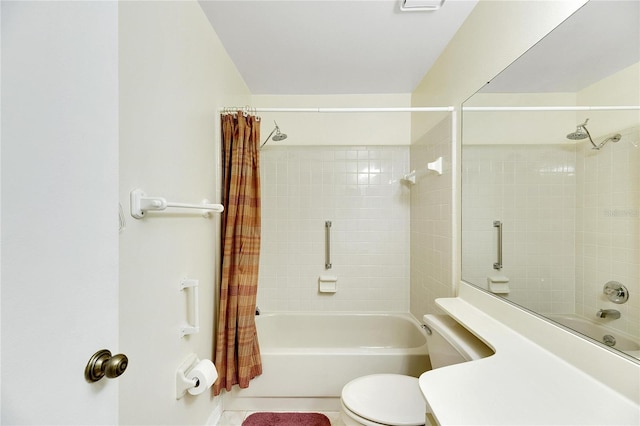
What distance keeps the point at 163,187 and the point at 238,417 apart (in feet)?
5.20

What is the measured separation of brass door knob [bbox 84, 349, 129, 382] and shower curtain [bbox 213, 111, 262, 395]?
1.13 m

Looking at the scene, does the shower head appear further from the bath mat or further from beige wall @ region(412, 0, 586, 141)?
the bath mat

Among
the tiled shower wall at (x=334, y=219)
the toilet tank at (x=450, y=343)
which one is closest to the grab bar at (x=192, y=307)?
the toilet tank at (x=450, y=343)

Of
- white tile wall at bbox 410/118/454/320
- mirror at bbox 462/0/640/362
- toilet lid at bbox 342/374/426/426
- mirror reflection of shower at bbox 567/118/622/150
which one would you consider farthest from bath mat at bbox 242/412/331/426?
mirror reflection of shower at bbox 567/118/622/150

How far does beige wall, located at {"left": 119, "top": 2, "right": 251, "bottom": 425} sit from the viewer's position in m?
0.90

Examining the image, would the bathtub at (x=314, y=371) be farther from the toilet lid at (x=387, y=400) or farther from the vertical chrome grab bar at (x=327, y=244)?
the vertical chrome grab bar at (x=327, y=244)

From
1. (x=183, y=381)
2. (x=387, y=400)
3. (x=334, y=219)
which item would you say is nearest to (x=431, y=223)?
(x=334, y=219)

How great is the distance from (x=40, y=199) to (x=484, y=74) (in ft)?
5.62

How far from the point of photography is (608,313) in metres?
0.77

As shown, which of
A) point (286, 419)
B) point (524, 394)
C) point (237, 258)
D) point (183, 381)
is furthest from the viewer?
point (286, 419)

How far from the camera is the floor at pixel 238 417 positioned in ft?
5.64

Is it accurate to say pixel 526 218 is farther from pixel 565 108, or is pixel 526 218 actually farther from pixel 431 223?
pixel 431 223

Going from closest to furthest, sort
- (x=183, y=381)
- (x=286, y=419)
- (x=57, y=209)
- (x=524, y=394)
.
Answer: (x=57, y=209) → (x=524, y=394) → (x=183, y=381) → (x=286, y=419)

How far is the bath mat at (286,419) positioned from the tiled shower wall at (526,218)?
128cm
